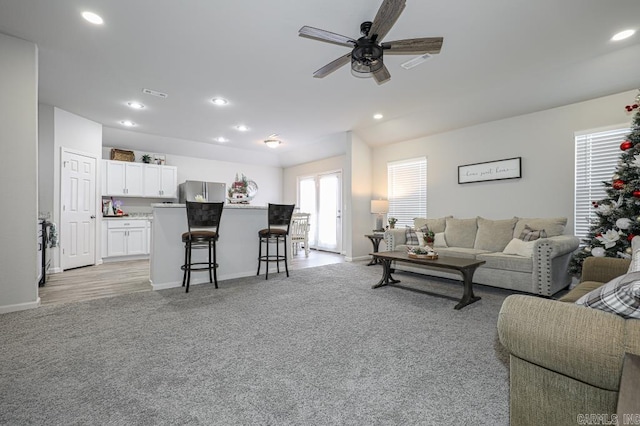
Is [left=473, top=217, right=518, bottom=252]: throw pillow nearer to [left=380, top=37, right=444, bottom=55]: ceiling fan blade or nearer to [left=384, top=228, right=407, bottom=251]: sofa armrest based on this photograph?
[left=384, top=228, right=407, bottom=251]: sofa armrest

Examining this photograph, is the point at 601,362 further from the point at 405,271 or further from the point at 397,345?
the point at 405,271

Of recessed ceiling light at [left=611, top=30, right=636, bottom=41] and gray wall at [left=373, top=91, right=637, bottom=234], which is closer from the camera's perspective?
recessed ceiling light at [left=611, top=30, right=636, bottom=41]

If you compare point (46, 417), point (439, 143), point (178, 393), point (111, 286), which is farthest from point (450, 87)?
point (111, 286)

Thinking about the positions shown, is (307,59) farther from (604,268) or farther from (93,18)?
(604,268)

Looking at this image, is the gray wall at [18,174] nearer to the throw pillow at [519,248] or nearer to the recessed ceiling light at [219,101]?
the recessed ceiling light at [219,101]

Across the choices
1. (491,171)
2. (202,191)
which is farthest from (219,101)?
(491,171)

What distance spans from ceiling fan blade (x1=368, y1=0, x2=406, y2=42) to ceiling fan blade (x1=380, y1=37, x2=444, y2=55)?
16cm

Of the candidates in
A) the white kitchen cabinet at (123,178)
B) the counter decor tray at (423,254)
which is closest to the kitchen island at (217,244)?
the counter decor tray at (423,254)

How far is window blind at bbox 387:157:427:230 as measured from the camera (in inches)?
235

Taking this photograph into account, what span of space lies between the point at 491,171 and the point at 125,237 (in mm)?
7367

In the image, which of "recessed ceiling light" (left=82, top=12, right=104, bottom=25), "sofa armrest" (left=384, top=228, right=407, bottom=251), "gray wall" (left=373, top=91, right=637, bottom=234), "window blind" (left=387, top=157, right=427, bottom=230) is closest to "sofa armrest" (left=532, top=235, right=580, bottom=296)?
"gray wall" (left=373, top=91, right=637, bottom=234)

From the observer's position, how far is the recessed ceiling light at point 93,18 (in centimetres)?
263

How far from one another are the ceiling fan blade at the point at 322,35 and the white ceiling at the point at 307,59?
35 cm

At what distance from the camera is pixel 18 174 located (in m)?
2.98
